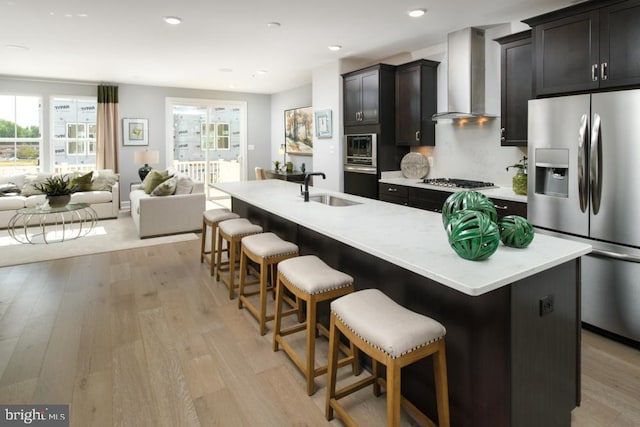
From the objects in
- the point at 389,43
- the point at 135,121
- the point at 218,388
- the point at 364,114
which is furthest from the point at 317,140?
the point at 218,388

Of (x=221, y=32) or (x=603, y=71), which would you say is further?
(x=221, y=32)

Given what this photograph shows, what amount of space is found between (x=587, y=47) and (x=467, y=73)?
146 centimetres

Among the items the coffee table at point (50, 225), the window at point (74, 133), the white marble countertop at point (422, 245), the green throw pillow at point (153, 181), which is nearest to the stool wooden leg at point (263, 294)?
the white marble countertop at point (422, 245)

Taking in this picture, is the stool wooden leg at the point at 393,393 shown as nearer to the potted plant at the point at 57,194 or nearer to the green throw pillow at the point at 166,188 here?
the green throw pillow at the point at 166,188

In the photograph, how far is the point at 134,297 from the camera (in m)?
3.39

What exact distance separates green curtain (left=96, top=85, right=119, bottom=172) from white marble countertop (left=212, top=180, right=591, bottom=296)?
6180 mm

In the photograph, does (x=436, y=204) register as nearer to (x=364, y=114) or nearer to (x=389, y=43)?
(x=364, y=114)

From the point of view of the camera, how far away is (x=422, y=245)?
1.76m

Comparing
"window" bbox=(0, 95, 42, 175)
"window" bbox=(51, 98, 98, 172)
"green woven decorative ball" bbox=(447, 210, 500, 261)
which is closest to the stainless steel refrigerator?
"green woven decorative ball" bbox=(447, 210, 500, 261)

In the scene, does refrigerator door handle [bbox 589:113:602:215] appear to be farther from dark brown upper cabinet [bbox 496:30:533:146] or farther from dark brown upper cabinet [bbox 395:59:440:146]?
dark brown upper cabinet [bbox 395:59:440:146]

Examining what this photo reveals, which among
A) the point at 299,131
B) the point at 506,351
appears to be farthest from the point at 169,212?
the point at 506,351

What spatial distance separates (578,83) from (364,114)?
9.31 feet

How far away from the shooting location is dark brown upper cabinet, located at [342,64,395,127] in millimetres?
5082

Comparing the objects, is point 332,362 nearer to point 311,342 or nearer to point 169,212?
point 311,342
